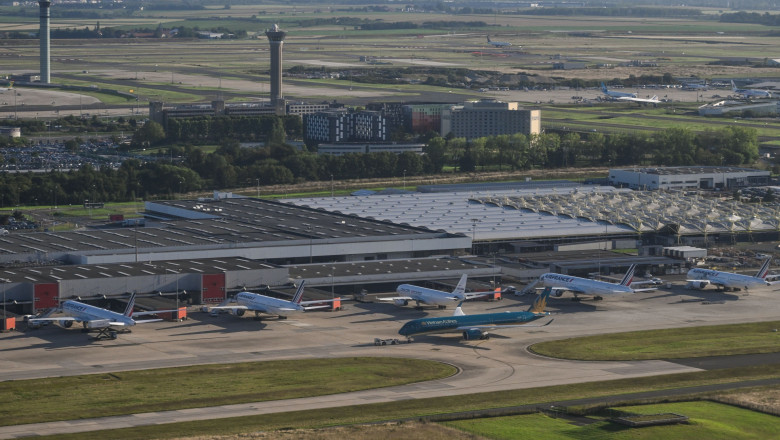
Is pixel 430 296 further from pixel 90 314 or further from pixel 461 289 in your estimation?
pixel 90 314

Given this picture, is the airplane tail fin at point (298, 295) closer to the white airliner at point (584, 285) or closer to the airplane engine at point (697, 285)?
the white airliner at point (584, 285)

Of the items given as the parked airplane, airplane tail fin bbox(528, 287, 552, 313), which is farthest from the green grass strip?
the parked airplane

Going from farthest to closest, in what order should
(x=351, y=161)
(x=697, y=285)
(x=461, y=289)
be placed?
(x=351, y=161), (x=697, y=285), (x=461, y=289)

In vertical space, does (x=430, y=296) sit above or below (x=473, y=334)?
above

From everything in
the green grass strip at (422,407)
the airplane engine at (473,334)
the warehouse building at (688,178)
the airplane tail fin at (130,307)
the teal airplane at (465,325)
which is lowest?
the green grass strip at (422,407)

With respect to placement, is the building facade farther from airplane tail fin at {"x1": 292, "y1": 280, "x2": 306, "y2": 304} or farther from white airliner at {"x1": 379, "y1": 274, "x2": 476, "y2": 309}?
airplane tail fin at {"x1": 292, "y1": 280, "x2": 306, "y2": 304}

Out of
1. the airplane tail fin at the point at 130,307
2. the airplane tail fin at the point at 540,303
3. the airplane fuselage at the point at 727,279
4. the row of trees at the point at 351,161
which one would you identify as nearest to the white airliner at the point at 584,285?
the airplane fuselage at the point at 727,279

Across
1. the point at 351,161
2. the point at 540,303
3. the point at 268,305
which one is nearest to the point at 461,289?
the point at 540,303
